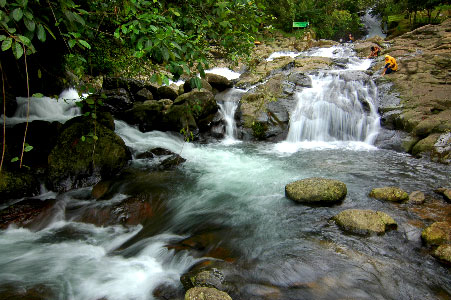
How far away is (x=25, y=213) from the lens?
15.2 feet

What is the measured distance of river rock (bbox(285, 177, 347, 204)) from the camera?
473cm

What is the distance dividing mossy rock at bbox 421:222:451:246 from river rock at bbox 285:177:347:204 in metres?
1.37

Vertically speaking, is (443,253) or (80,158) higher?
(80,158)

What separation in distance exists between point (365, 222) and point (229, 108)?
26.8ft

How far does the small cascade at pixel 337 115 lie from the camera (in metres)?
9.72

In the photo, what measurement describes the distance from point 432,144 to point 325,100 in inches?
166

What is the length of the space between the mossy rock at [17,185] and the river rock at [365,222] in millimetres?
5728

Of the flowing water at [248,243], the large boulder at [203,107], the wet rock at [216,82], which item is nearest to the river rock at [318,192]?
the flowing water at [248,243]

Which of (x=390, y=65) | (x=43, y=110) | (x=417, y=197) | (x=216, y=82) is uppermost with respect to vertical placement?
(x=390, y=65)

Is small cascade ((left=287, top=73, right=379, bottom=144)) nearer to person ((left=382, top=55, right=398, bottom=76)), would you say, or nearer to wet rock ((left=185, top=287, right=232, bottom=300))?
person ((left=382, top=55, right=398, bottom=76))

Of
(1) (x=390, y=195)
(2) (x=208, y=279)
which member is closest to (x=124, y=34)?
(2) (x=208, y=279)

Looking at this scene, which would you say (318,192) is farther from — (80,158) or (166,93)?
(166,93)

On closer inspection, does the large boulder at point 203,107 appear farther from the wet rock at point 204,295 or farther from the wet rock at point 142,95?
the wet rock at point 204,295

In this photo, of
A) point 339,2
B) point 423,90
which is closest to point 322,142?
point 423,90
